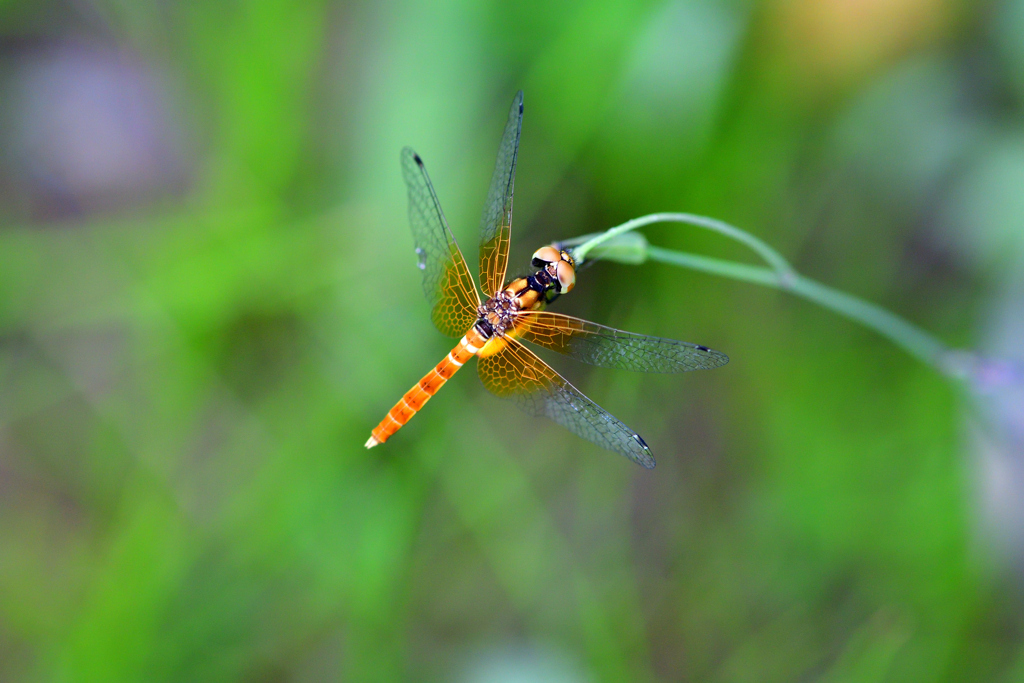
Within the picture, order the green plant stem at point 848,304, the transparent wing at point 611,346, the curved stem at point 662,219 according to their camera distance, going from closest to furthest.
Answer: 1. the curved stem at point 662,219
2. the transparent wing at point 611,346
3. the green plant stem at point 848,304

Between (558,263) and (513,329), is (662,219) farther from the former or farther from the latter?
(513,329)

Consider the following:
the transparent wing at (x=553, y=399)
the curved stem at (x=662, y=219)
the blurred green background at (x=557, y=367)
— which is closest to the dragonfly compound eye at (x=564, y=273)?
the curved stem at (x=662, y=219)

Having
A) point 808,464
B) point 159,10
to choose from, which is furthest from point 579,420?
point 159,10

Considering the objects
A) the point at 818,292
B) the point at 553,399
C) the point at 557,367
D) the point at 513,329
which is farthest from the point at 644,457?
the point at 557,367

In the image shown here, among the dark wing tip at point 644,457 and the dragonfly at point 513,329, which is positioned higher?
the dragonfly at point 513,329

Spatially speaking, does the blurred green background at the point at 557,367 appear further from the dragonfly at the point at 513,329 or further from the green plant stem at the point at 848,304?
the dragonfly at the point at 513,329

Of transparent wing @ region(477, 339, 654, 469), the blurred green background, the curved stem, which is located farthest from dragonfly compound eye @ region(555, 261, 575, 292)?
the blurred green background

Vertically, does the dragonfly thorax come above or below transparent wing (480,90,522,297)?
below

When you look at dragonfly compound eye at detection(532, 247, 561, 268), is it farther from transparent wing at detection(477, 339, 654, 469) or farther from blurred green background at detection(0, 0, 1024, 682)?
blurred green background at detection(0, 0, 1024, 682)
